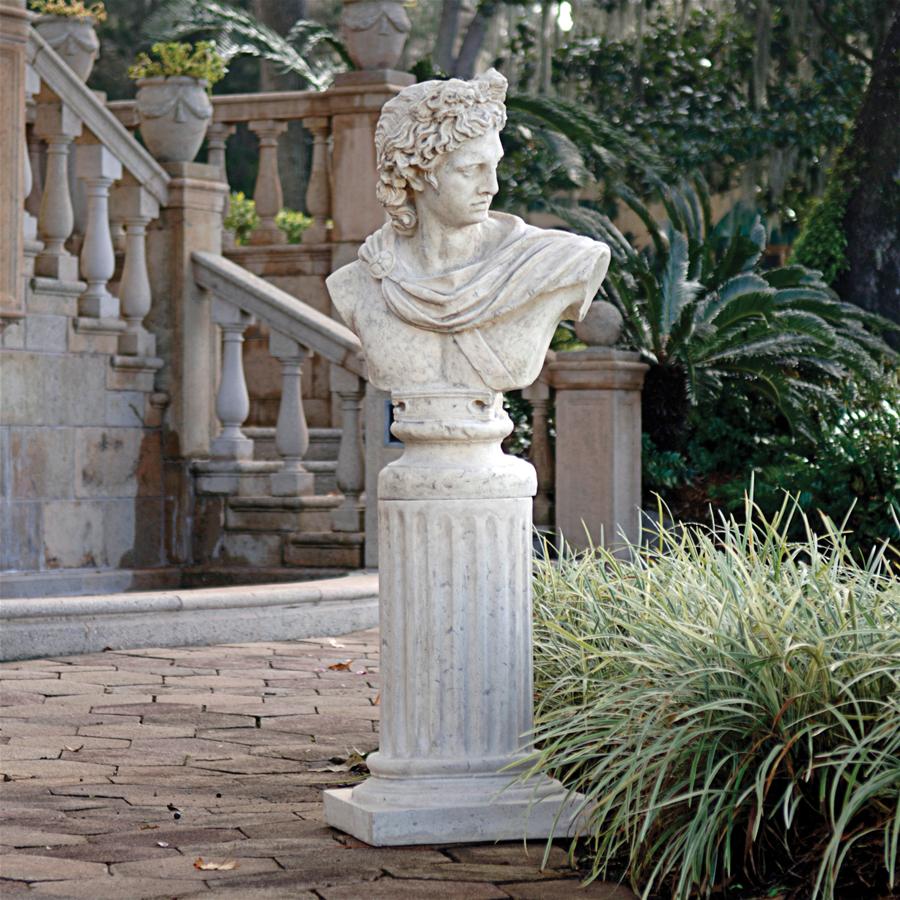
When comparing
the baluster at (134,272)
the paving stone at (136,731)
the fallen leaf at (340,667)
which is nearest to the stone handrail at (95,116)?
the baluster at (134,272)

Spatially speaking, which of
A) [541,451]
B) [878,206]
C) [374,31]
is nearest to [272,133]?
[374,31]

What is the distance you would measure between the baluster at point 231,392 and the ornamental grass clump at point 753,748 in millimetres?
6064

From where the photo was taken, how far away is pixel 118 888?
430 centimetres

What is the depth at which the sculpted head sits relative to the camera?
15.8 ft

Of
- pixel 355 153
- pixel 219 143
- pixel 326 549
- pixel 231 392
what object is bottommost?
pixel 326 549

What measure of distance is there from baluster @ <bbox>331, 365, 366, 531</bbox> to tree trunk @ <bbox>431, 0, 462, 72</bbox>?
44.0ft

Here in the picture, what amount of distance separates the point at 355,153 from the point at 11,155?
11.3 ft

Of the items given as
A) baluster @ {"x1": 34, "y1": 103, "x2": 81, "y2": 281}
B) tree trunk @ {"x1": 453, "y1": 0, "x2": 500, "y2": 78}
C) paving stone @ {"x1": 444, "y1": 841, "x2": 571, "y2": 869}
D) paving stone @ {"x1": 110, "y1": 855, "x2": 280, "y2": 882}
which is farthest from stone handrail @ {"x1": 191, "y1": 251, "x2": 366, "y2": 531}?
tree trunk @ {"x1": 453, "y1": 0, "x2": 500, "y2": 78}

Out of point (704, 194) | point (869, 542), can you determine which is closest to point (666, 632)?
point (869, 542)

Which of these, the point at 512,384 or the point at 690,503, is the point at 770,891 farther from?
the point at 690,503

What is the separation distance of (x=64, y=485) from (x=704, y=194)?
5890 mm

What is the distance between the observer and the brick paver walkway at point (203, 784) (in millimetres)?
4371

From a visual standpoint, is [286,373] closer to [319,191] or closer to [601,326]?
[601,326]

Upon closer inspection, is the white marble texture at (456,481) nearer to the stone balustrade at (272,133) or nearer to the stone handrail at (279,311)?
the stone handrail at (279,311)
